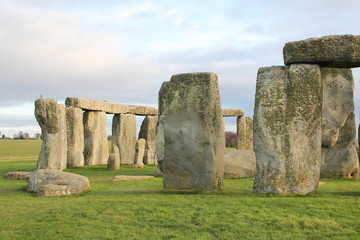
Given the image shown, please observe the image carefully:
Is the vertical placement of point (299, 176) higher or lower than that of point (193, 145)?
lower

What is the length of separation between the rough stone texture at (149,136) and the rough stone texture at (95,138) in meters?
1.96

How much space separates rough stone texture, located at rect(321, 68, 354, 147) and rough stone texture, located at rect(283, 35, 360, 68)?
425 cm

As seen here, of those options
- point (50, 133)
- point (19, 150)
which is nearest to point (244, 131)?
point (50, 133)

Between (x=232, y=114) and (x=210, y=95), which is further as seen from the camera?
(x=232, y=114)

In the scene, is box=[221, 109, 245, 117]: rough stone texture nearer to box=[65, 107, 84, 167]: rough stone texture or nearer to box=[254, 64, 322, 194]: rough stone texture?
box=[65, 107, 84, 167]: rough stone texture

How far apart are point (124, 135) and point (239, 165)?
9.64 metres

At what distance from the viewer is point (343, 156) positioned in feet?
42.2

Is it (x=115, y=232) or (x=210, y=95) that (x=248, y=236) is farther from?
(x=210, y=95)

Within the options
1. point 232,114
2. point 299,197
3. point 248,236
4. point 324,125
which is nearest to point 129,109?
point 232,114

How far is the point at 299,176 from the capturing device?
847 centimetres

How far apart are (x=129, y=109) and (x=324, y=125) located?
471 inches

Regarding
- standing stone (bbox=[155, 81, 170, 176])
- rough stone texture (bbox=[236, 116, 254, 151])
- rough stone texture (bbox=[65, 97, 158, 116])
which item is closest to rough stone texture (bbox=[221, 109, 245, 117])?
rough stone texture (bbox=[236, 116, 254, 151])

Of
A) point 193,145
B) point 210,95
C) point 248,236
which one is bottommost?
point 248,236

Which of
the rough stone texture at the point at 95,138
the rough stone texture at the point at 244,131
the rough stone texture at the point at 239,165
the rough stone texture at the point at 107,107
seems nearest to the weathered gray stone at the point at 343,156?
the rough stone texture at the point at 239,165
